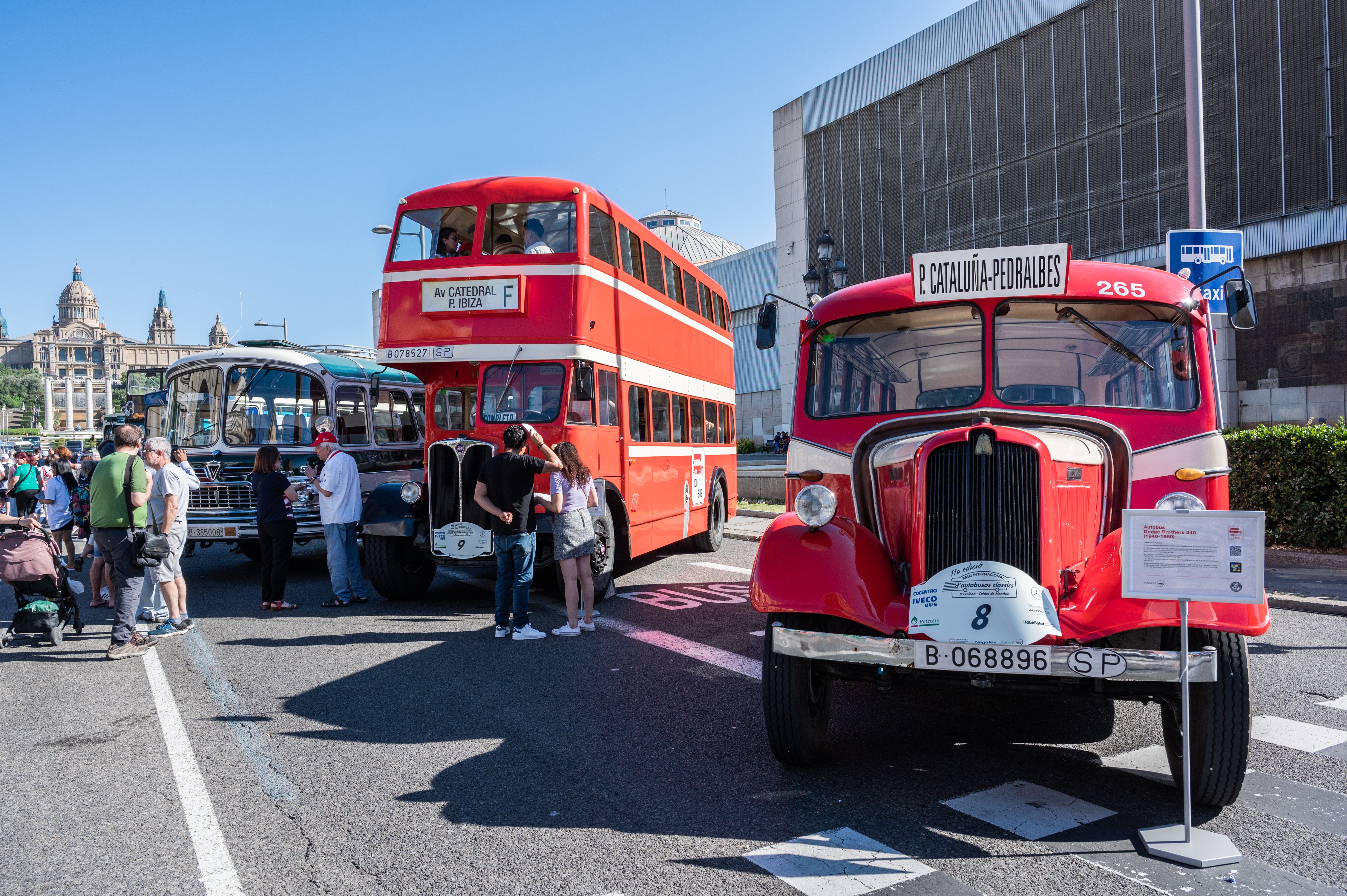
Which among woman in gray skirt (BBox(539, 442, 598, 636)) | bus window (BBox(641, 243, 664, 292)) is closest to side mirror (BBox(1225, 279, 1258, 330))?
woman in gray skirt (BBox(539, 442, 598, 636))

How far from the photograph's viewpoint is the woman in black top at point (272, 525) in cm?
975

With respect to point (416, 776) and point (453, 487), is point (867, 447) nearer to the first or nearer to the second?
point (416, 776)

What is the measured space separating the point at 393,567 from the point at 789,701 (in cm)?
663

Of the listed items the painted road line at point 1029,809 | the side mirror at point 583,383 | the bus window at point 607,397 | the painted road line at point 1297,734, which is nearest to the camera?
the painted road line at point 1029,809

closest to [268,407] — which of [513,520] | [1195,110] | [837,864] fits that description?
[513,520]

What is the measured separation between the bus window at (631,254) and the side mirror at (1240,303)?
6304 mm

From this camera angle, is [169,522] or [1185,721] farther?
[169,522]

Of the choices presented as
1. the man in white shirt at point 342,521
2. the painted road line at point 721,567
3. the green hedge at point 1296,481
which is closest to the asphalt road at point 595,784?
the man in white shirt at point 342,521

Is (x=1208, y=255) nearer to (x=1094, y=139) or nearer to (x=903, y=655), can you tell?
(x=903, y=655)

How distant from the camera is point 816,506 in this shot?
470 cm

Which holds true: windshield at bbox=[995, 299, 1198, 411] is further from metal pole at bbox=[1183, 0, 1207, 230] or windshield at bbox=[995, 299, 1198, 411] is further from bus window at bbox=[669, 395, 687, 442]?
bus window at bbox=[669, 395, 687, 442]

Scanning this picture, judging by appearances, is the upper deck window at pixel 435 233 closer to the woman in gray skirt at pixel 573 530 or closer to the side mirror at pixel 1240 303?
the woman in gray skirt at pixel 573 530

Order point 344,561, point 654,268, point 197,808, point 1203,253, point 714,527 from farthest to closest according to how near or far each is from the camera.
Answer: point 714,527 < point 654,268 < point 344,561 < point 1203,253 < point 197,808

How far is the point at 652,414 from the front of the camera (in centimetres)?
1145
